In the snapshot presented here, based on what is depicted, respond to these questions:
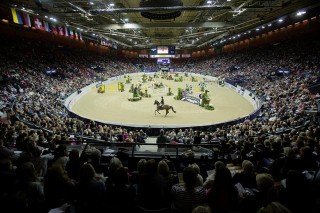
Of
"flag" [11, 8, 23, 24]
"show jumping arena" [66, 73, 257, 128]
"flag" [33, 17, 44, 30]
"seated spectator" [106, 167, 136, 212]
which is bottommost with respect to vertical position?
"seated spectator" [106, 167, 136, 212]

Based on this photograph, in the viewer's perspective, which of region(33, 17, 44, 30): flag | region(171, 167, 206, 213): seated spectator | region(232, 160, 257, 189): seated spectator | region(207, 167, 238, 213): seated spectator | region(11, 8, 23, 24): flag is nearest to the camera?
region(207, 167, 238, 213): seated spectator

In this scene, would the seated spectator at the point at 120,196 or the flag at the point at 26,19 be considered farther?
the flag at the point at 26,19

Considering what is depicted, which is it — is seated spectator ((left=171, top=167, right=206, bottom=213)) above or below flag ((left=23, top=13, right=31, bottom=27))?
below

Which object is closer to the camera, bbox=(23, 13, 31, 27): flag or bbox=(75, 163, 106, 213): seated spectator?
bbox=(75, 163, 106, 213): seated spectator

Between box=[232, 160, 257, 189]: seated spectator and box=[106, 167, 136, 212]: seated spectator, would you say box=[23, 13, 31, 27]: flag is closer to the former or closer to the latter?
box=[106, 167, 136, 212]: seated spectator

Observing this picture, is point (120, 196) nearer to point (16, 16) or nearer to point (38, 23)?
point (16, 16)

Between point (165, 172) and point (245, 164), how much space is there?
1548 mm

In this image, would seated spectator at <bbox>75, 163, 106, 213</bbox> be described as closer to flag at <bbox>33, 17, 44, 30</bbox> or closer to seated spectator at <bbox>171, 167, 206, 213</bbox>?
seated spectator at <bbox>171, 167, 206, 213</bbox>

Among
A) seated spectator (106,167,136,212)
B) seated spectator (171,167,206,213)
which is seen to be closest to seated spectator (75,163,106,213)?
seated spectator (106,167,136,212)

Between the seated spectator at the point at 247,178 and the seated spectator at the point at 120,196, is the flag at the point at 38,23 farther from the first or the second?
the seated spectator at the point at 247,178

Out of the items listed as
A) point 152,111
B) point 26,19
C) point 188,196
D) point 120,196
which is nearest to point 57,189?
point 120,196

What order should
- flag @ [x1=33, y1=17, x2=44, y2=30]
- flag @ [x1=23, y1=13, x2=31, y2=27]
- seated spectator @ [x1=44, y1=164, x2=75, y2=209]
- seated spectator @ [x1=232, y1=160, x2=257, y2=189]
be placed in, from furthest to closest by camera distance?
1. flag @ [x1=33, y1=17, x2=44, y2=30]
2. flag @ [x1=23, y1=13, x2=31, y2=27]
3. seated spectator @ [x1=232, y1=160, x2=257, y2=189]
4. seated spectator @ [x1=44, y1=164, x2=75, y2=209]

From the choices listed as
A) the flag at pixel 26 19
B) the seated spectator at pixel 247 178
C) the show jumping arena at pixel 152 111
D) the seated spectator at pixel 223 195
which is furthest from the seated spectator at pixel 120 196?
the flag at pixel 26 19

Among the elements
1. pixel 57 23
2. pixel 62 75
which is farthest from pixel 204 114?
pixel 62 75
